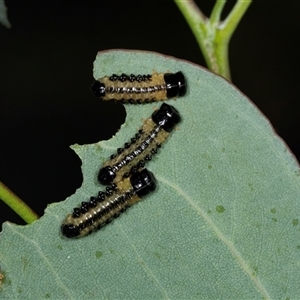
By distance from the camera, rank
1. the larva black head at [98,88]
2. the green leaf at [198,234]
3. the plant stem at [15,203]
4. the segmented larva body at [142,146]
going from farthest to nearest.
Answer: the larva black head at [98,88], the segmented larva body at [142,146], the green leaf at [198,234], the plant stem at [15,203]

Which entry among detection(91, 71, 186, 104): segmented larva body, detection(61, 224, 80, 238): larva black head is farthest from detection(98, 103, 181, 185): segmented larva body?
detection(61, 224, 80, 238): larva black head

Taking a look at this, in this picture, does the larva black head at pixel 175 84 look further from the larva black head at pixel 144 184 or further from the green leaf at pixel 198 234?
the larva black head at pixel 144 184

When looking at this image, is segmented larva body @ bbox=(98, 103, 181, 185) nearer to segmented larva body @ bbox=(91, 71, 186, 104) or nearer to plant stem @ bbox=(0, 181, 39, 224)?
segmented larva body @ bbox=(91, 71, 186, 104)

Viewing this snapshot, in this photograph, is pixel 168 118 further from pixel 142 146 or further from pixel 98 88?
pixel 98 88

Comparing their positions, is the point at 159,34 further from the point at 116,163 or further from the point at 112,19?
the point at 116,163

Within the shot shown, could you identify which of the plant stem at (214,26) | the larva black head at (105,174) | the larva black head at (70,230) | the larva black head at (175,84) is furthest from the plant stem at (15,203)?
the plant stem at (214,26)
